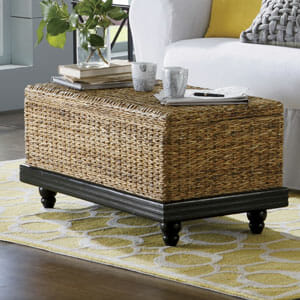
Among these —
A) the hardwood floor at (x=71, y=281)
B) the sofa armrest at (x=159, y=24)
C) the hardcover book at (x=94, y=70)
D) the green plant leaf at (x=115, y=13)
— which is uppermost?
the green plant leaf at (x=115, y=13)

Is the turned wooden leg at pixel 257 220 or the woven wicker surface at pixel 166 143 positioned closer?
the woven wicker surface at pixel 166 143

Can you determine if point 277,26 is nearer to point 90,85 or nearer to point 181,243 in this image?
point 90,85

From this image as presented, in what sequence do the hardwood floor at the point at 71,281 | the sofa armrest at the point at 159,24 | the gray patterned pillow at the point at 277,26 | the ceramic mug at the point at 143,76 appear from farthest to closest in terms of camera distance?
the sofa armrest at the point at 159,24 < the gray patterned pillow at the point at 277,26 < the ceramic mug at the point at 143,76 < the hardwood floor at the point at 71,281

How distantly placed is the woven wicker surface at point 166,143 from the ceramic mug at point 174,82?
51 mm

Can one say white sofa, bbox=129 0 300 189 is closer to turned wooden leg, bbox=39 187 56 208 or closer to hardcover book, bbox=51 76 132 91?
hardcover book, bbox=51 76 132 91

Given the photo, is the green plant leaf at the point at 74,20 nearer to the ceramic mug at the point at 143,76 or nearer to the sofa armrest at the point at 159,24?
the ceramic mug at the point at 143,76

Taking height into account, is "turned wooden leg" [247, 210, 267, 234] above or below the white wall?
below

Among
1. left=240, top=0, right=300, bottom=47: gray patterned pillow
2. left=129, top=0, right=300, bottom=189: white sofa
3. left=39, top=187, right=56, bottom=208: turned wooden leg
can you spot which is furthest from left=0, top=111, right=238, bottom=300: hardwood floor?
left=240, top=0, right=300, bottom=47: gray patterned pillow

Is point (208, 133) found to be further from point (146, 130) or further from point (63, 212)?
point (63, 212)

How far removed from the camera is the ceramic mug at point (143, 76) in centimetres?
266

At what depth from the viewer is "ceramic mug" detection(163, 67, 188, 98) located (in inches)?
98.0

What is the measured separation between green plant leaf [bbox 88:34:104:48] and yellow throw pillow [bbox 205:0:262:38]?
3.59 feet

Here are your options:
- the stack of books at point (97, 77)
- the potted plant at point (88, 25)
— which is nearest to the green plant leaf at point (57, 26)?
the potted plant at point (88, 25)

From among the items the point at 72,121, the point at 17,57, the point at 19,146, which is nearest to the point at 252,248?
the point at 72,121
